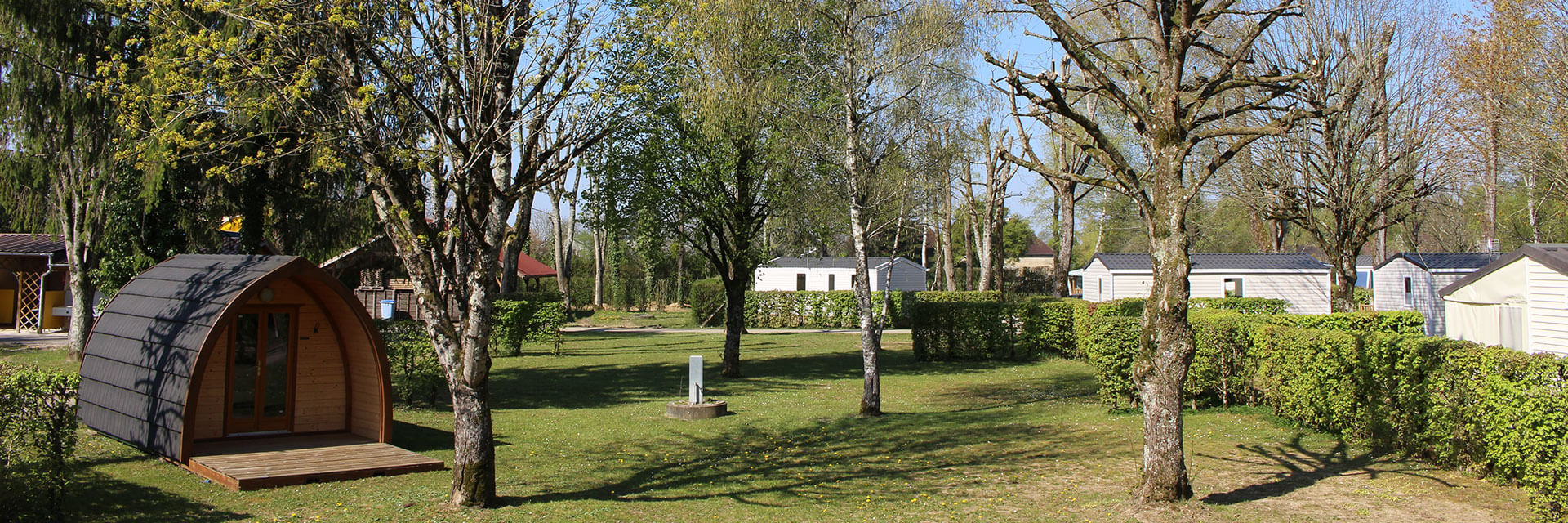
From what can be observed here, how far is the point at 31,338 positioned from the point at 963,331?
24.1 m

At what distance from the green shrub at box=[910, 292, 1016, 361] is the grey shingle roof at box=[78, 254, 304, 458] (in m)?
15.7

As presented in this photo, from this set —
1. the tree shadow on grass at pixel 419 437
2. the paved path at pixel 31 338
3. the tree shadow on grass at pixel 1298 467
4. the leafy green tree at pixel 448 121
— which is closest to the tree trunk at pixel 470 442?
the leafy green tree at pixel 448 121

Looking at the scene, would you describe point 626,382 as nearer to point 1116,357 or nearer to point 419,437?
point 419,437

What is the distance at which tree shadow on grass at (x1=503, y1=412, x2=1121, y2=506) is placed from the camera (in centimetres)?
838

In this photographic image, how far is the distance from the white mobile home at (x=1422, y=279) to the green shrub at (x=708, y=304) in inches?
918

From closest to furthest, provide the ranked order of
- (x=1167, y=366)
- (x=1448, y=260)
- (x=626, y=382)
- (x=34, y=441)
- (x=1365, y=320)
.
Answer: (x=34, y=441), (x=1167, y=366), (x=1365, y=320), (x=626, y=382), (x=1448, y=260)

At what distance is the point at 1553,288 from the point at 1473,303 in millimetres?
3120

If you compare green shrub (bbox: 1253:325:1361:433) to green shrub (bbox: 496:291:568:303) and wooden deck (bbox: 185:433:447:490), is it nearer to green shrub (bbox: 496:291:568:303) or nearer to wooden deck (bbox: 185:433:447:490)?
wooden deck (bbox: 185:433:447:490)

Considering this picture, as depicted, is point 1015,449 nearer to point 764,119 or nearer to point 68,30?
point 764,119

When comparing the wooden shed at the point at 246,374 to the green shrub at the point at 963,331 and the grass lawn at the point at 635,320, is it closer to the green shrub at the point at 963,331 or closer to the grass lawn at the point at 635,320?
Result: the green shrub at the point at 963,331

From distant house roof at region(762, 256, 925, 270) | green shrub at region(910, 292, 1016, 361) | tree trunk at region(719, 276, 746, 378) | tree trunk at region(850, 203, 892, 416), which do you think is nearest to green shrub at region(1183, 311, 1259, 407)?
tree trunk at region(850, 203, 892, 416)

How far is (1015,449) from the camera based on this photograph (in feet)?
33.8

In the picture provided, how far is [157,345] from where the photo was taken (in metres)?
9.01

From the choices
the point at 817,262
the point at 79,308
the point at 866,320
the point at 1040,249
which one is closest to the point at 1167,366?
the point at 866,320
